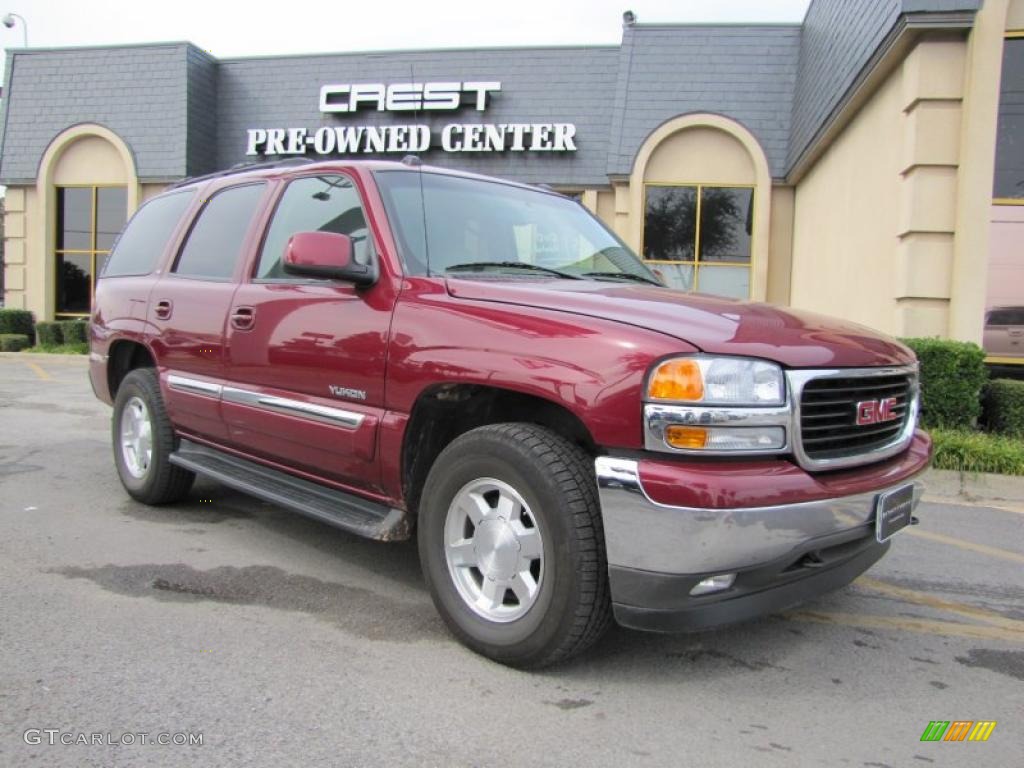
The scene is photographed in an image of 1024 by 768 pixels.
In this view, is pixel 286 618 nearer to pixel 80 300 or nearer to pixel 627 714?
→ pixel 627 714

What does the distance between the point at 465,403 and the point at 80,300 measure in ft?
60.7

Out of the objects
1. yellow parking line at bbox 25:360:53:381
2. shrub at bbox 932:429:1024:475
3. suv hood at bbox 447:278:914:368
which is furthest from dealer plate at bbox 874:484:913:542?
yellow parking line at bbox 25:360:53:381

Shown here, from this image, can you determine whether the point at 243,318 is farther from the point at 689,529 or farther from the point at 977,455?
the point at 977,455

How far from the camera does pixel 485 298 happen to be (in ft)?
10.1

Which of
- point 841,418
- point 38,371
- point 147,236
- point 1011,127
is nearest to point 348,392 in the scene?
point 841,418

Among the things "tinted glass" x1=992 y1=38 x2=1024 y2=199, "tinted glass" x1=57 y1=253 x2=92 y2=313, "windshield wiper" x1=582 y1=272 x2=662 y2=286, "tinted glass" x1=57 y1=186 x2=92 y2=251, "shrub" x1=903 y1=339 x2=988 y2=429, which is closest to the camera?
"windshield wiper" x1=582 y1=272 x2=662 y2=286

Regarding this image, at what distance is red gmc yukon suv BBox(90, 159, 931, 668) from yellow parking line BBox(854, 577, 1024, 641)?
857 millimetres

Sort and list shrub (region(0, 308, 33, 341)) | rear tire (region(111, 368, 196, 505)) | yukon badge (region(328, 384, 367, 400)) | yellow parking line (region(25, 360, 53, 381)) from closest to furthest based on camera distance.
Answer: yukon badge (region(328, 384, 367, 400)) < rear tire (region(111, 368, 196, 505)) < yellow parking line (region(25, 360, 53, 381)) < shrub (region(0, 308, 33, 341))

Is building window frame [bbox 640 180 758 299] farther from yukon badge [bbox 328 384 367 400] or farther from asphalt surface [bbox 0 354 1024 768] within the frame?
yukon badge [bbox 328 384 367 400]

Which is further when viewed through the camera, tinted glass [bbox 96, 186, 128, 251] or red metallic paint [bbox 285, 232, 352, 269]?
tinted glass [bbox 96, 186, 128, 251]

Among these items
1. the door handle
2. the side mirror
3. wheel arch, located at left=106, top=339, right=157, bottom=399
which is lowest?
wheel arch, located at left=106, top=339, right=157, bottom=399

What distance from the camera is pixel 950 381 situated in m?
6.96

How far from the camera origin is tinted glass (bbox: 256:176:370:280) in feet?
12.2

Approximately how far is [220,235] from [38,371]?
11.5 meters
